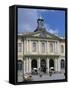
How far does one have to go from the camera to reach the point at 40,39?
106 inches

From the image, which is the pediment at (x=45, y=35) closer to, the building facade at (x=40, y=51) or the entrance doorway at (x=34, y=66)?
the building facade at (x=40, y=51)

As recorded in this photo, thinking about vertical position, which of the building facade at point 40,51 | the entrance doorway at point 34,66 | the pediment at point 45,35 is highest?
the pediment at point 45,35

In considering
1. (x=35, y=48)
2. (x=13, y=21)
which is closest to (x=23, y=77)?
(x=35, y=48)

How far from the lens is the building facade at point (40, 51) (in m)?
2.63

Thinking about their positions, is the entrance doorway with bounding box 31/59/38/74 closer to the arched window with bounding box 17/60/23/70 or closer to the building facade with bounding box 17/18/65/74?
the building facade with bounding box 17/18/65/74

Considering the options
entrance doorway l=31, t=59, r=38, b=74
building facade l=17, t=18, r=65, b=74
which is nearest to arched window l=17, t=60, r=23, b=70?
building facade l=17, t=18, r=65, b=74

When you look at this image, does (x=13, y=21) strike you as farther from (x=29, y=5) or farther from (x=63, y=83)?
(x=63, y=83)

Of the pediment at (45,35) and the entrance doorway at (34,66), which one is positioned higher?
the pediment at (45,35)

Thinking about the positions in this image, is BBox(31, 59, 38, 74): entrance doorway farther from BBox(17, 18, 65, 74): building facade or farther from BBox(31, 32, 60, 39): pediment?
BBox(31, 32, 60, 39): pediment

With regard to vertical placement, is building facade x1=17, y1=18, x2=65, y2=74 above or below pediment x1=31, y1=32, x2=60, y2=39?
below

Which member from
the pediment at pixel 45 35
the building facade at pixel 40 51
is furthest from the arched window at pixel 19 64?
the pediment at pixel 45 35

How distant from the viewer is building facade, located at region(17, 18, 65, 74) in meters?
2.63

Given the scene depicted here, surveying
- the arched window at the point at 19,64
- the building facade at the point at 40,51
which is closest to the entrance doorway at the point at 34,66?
the building facade at the point at 40,51

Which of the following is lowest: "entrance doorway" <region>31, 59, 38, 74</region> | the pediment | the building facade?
"entrance doorway" <region>31, 59, 38, 74</region>
